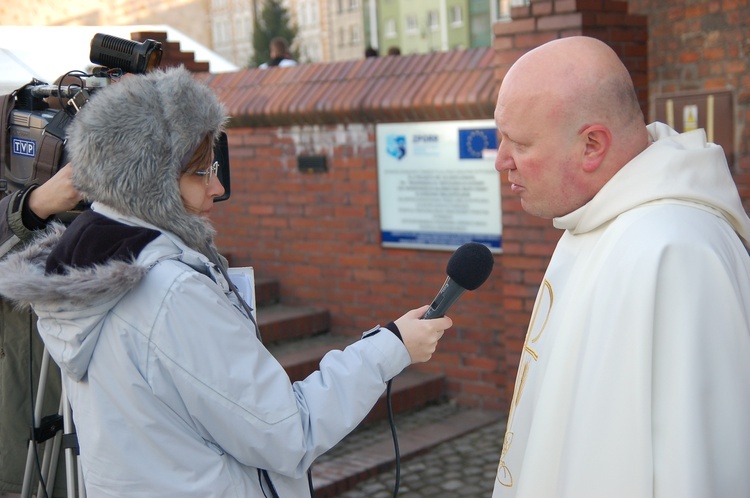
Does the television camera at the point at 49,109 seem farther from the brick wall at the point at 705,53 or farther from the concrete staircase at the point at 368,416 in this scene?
the brick wall at the point at 705,53

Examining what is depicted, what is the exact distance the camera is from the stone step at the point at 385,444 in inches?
189

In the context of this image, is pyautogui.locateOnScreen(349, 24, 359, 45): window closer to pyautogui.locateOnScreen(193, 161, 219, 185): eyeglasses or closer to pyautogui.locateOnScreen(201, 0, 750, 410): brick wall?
pyautogui.locateOnScreen(201, 0, 750, 410): brick wall

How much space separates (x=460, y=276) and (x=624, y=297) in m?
0.65

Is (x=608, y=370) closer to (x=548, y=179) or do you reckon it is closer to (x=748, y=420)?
(x=748, y=420)

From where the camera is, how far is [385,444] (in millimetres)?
5273

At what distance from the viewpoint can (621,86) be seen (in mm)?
1765

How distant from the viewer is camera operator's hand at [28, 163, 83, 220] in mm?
2490

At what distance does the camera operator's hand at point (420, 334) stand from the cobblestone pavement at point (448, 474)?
2566 mm

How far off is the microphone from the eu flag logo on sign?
10.9 ft

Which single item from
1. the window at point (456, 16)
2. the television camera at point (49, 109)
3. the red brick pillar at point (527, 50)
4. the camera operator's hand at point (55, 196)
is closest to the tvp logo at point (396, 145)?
the red brick pillar at point (527, 50)

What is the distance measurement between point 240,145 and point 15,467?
420 cm

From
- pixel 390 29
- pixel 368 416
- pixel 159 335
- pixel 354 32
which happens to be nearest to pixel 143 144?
pixel 159 335

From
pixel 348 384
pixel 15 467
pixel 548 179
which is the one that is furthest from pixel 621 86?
pixel 15 467

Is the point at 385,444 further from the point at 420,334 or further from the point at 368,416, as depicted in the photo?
the point at 420,334
